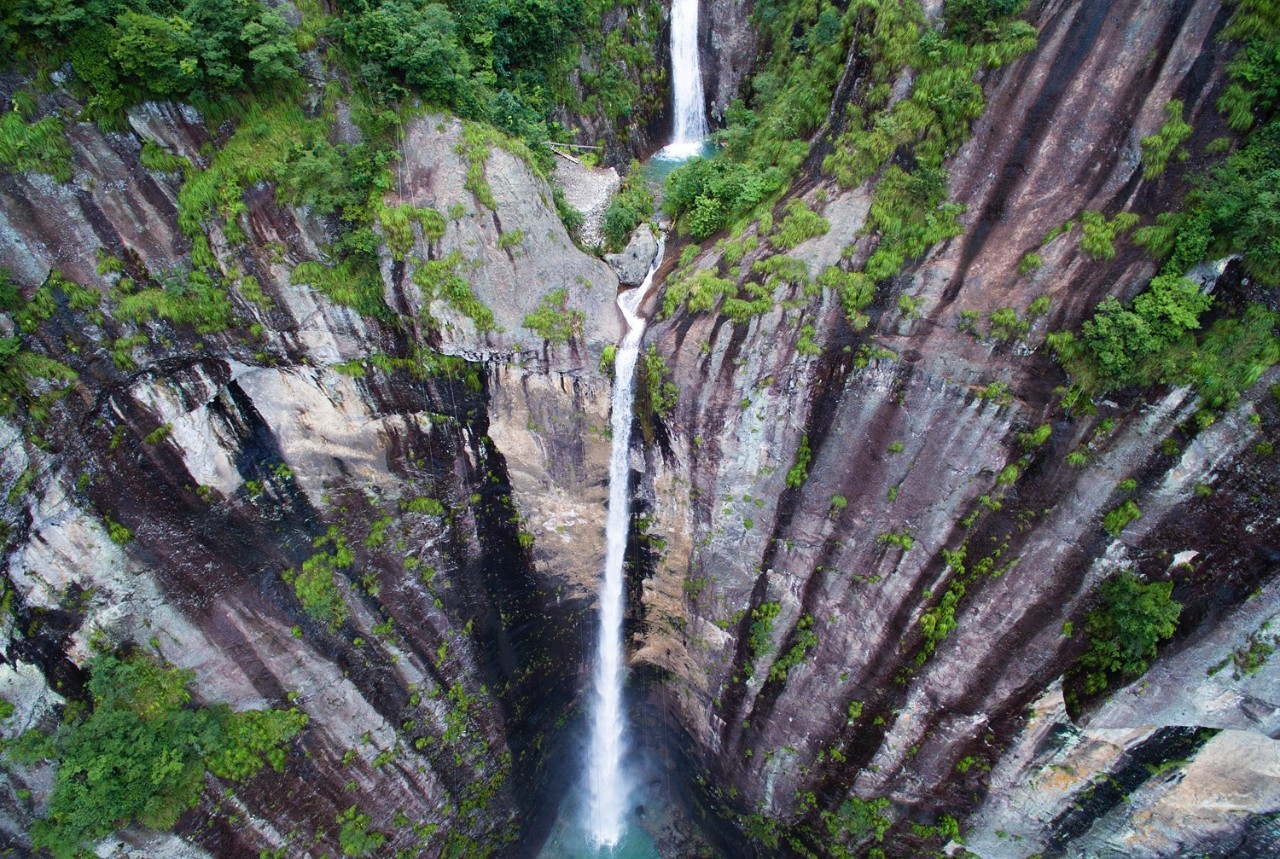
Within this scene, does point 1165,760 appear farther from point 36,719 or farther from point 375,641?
point 36,719

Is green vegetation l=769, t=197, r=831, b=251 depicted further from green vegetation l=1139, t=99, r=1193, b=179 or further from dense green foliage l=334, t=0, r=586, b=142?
dense green foliage l=334, t=0, r=586, b=142

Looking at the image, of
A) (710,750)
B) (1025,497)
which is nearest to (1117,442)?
(1025,497)

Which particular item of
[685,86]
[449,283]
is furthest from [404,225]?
[685,86]

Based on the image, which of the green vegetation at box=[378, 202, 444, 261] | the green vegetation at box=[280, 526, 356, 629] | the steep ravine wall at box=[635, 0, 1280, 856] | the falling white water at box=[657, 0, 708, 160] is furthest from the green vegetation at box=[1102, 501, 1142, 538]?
the green vegetation at box=[280, 526, 356, 629]

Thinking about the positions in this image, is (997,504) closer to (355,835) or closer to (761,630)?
(761,630)

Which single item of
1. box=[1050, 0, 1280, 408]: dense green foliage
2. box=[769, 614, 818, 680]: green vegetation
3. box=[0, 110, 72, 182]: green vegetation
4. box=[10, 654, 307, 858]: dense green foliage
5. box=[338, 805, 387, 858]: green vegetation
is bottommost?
box=[338, 805, 387, 858]: green vegetation
